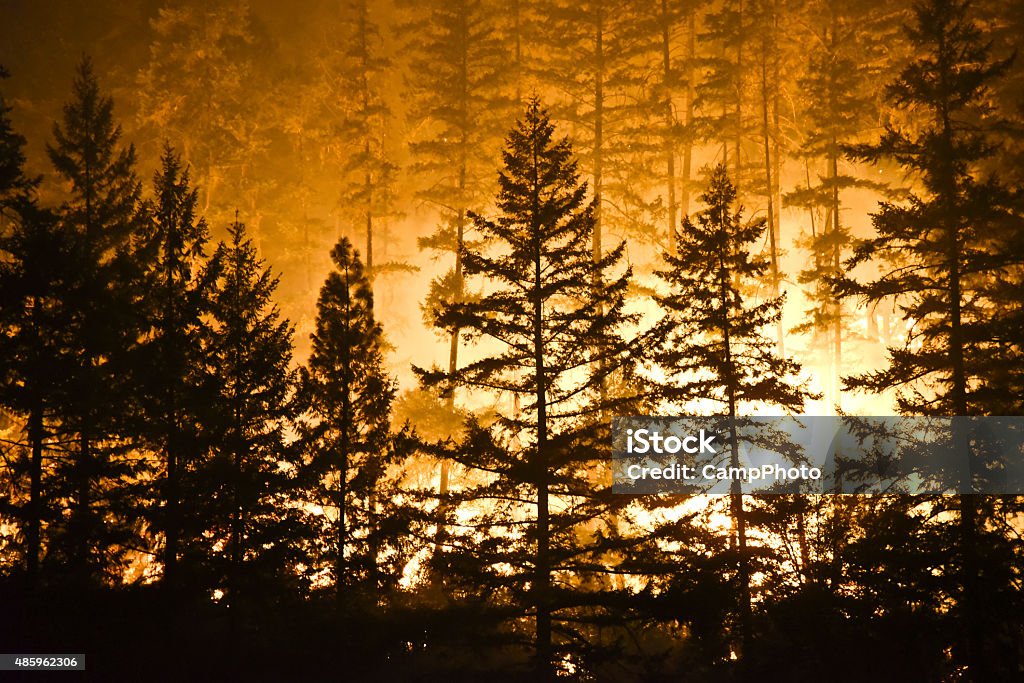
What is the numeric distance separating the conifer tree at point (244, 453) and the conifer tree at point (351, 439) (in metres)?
0.80

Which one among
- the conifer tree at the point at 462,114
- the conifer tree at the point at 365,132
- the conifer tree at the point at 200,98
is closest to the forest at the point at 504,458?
the conifer tree at the point at 462,114

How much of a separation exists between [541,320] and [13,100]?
133 ft

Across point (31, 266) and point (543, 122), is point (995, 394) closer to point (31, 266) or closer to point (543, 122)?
point (543, 122)

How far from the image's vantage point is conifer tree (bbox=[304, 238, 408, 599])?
A: 16.7 metres

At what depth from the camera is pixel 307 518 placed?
1673 centimetres

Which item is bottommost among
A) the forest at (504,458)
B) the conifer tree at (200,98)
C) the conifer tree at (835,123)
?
the forest at (504,458)

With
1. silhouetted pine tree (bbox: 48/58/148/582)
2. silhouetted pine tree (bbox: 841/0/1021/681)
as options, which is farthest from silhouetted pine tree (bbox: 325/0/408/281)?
silhouetted pine tree (bbox: 841/0/1021/681)

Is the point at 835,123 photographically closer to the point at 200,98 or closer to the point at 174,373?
the point at 174,373

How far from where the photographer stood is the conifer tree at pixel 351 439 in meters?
16.7

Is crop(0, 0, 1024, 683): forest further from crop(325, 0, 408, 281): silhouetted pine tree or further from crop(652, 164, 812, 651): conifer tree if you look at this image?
crop(325, 0, 408, 281): silhouetted pine tree

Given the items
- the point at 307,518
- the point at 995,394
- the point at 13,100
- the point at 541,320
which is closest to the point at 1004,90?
the point at 995,394

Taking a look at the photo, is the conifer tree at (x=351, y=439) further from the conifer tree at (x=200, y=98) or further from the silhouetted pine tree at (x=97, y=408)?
the conifer tree at (x=200, y=98)

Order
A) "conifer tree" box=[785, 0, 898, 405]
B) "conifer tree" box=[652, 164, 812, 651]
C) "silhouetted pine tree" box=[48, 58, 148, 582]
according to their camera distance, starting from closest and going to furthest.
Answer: "silhouetted pine tree" box=[48, 58, 148, 582] → "conifer tree" box=[652, 164, 812, 651] → "conifer tree" box=[785, 0, 898, 405]

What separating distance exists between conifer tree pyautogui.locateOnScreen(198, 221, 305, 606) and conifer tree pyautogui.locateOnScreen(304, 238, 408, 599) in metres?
0.80
